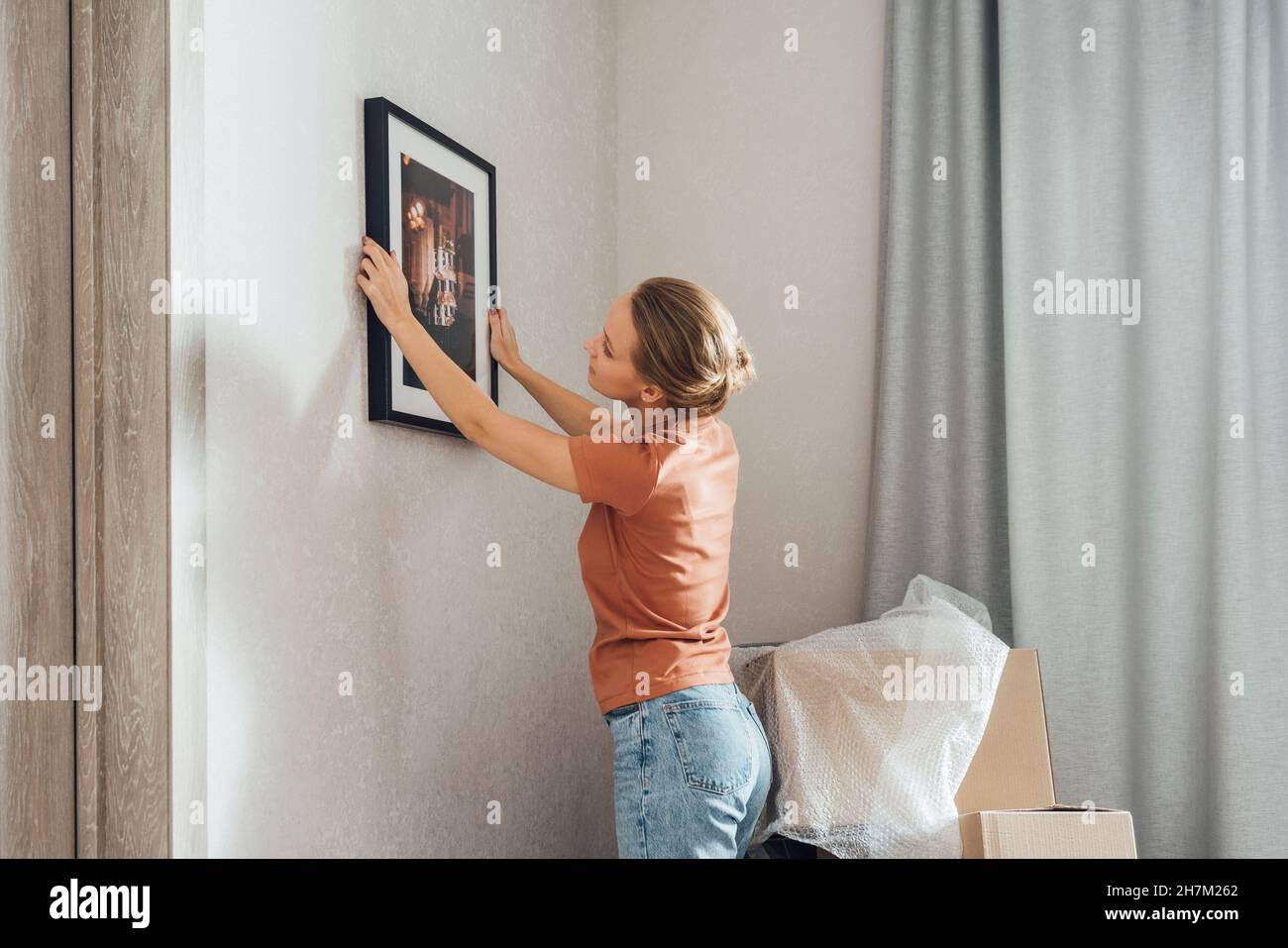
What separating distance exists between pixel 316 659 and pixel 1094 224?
6.21 ft

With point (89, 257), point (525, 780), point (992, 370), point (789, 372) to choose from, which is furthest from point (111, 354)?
point (992, 370)

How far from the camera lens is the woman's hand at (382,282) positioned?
1554 millimetres

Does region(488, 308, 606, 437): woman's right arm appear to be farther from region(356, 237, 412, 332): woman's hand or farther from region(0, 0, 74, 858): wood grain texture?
region(0, 0, 74, 858): wood grain texture

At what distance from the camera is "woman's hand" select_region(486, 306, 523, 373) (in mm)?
1900

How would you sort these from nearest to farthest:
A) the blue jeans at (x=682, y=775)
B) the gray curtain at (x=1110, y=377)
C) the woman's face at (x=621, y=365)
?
the blue jeans at (x=682, y=775) → the woman's face at (x=621, y=365) → the gray curtain at (x=1110, y=377)

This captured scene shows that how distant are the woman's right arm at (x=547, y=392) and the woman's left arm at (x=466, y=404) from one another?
35 centimetres

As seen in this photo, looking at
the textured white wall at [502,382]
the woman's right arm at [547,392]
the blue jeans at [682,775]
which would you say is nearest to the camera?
the textured white wall at [502,382]

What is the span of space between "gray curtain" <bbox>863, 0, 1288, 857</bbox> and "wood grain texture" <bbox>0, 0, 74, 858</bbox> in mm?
1697

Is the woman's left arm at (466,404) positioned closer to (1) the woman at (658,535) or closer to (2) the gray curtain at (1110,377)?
(1) the woman at (658,535)

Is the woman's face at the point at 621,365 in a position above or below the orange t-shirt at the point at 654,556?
above

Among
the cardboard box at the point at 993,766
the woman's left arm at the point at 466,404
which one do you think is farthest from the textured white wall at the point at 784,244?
the woman's left arm at the point at 466,404

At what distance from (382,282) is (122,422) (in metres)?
0.46

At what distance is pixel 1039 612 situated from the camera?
7.57 ft

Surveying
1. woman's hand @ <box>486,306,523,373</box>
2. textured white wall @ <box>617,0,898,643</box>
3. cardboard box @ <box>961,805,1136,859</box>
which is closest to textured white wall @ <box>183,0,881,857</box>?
textured white wall @ <box>617,0,898,643</box>
